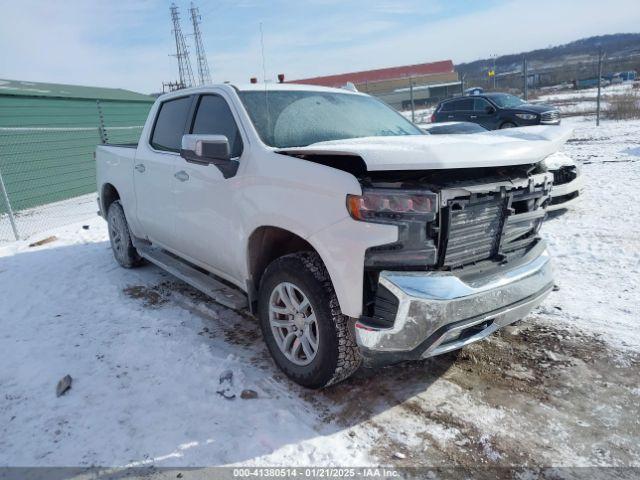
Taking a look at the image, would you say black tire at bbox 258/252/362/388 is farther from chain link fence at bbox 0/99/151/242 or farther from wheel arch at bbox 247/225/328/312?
chain link fence at bbox 0/99/151/242

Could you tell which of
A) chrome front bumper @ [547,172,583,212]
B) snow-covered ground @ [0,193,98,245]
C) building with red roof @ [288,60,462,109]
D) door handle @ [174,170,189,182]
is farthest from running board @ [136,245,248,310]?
building with red roof @ [288,60,462,109]

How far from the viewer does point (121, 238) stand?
564 centimetres

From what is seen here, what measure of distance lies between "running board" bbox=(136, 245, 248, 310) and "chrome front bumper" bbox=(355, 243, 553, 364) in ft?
4.45

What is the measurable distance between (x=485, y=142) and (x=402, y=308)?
1.12 metres

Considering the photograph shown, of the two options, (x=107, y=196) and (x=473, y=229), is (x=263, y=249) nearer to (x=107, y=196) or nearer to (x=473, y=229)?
(x=473, y=229)

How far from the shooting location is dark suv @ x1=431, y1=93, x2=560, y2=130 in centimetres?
1425

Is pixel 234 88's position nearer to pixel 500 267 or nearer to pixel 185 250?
pixel 185 250

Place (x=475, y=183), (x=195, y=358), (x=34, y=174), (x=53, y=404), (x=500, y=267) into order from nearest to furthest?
(x=475, y=183)
(x=500, y=267)
(x=53, y=404)
(x=195, y=358)
(x=34, y=174)

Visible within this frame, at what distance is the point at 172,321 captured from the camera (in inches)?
165

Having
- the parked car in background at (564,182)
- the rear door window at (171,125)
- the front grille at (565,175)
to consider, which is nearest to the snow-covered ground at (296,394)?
the rear door window at (171,125)

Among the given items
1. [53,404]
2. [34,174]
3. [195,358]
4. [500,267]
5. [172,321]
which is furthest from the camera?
[34,174]

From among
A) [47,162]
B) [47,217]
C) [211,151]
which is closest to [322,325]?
[211,151]

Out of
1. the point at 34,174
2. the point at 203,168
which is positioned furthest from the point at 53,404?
the point at 34,174

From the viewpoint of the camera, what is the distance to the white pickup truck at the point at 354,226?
96.8 inches
